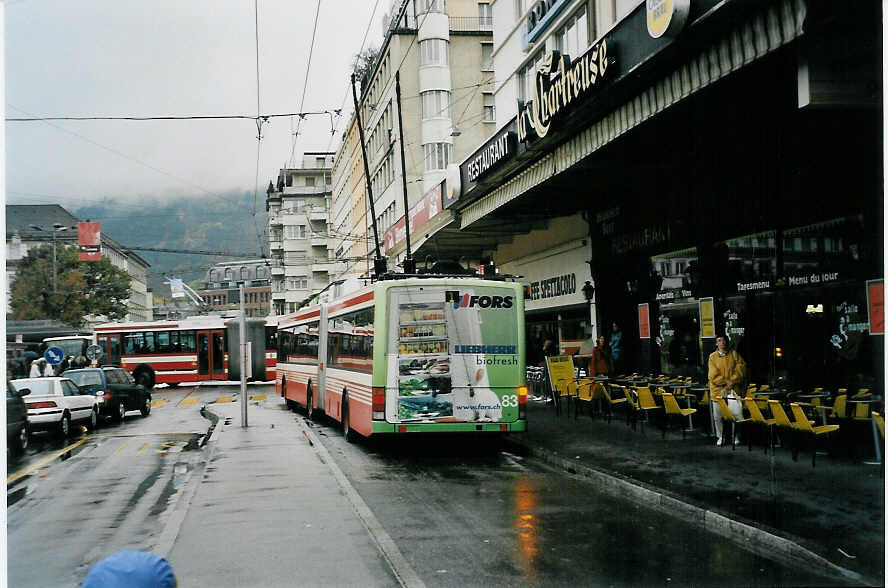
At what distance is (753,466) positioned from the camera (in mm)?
11859

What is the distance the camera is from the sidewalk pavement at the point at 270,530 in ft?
23.0

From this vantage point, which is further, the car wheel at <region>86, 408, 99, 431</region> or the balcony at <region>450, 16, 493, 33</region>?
the balcony at <region>450, 16, 493, 33</region>

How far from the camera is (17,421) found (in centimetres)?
1738

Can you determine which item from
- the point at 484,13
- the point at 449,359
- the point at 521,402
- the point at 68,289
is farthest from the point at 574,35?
the point at 68,289

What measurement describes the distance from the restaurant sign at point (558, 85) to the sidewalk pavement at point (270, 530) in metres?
6.32

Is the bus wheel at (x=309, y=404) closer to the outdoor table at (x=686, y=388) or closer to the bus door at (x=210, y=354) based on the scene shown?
the outdoor table at (x=686, y=388)

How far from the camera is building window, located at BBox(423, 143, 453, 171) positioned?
49.4 metres

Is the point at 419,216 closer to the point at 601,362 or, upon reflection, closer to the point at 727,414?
the point at 601,362

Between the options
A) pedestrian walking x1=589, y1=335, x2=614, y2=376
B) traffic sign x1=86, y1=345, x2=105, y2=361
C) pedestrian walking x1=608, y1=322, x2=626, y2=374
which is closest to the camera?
pedestrian walking x1=589, y1=335, x2=614, y2=376

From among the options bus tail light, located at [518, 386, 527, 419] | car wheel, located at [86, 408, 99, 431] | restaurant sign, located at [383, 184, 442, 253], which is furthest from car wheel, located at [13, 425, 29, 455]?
restaurant sign, located at [383, 184, 442, 253]

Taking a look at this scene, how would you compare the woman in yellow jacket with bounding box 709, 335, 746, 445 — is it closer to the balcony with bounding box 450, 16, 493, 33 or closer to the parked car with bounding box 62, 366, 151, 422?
the parked car with bounding box 62, 366, 151, 422

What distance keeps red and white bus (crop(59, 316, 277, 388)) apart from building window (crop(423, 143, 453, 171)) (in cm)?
1290

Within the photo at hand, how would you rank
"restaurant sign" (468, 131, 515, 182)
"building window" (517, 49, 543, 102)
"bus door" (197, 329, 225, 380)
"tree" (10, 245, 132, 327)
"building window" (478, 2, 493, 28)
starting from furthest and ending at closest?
"bus door" (197, 329, 225, 380), "building window" (478, 2, 493, 28), "building window" (517, 49, 543, 102), "tree" (10, 245, 132, 327), "restaurant sign" (468, 131, 515, 182)

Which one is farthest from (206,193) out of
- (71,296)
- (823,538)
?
(71,296)
